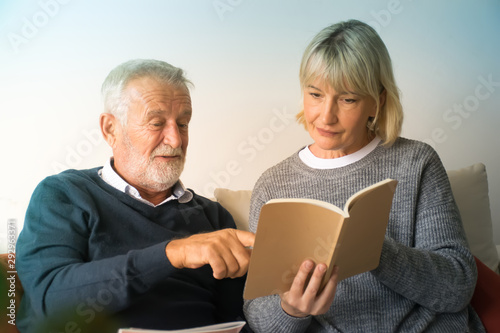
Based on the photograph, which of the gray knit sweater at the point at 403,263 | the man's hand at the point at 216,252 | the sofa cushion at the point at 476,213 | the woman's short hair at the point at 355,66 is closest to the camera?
the man's hand at the point at 216,252

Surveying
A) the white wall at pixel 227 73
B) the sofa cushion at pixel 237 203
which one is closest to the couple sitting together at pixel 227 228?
the sofa cushion at pixel 237 203

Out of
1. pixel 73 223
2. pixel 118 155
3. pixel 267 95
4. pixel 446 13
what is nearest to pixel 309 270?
pixel 73 223

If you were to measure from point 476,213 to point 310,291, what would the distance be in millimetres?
1265

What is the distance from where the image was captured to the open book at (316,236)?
1.10m

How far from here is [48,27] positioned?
1.98 meters

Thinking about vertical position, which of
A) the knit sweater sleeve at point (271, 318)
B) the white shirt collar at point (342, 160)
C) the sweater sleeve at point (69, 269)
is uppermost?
the white shirt collar at point (342, 160)

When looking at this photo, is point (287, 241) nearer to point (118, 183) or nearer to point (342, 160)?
point (342, 160)

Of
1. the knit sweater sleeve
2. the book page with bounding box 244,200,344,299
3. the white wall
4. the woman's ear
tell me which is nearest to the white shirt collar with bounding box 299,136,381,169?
the woman's ear

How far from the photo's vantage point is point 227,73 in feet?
7.42

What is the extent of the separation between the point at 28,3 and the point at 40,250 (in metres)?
1.13

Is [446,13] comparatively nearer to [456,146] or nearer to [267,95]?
[456,146]

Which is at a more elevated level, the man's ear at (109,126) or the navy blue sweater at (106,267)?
the man's ear at (109,126)

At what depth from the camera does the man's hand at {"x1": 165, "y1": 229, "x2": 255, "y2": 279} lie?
1.27 metres

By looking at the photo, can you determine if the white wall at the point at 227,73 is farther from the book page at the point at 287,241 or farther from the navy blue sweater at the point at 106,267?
the book page at the point at 287,241
